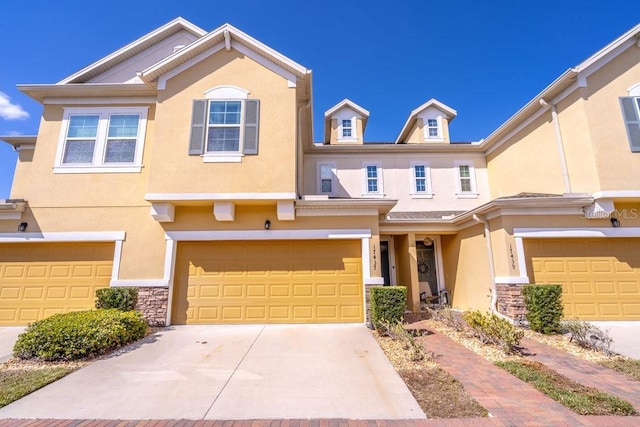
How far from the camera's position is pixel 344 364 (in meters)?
5.50

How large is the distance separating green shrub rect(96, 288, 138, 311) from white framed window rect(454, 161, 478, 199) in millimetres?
13388

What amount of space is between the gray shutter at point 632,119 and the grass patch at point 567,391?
26.6 ft

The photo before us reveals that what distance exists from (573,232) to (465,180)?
5645 millimetres

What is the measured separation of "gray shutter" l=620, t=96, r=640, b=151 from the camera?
8.84m

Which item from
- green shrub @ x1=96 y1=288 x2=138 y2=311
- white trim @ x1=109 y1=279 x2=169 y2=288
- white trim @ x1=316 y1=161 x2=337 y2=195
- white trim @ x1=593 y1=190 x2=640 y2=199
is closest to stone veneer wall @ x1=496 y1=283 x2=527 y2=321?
white trim @ x1=593 y1=190 x2=640 y2=199

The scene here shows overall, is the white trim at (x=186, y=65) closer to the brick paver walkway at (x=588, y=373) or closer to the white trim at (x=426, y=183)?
the white trim at (x=426, y=183)

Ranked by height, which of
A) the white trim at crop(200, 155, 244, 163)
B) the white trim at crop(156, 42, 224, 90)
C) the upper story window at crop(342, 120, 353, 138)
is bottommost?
the white trim at crop(200, 155, 244, 163)

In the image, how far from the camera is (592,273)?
8.70 meters

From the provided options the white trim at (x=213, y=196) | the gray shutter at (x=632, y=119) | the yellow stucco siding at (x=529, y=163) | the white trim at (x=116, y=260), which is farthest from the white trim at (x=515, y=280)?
the white trim at (x=116, y=260)

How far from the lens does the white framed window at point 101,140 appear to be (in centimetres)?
918

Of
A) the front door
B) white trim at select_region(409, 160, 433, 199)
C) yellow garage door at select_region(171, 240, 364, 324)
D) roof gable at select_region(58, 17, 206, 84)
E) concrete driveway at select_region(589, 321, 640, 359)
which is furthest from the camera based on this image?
white trim at select_region(409, 160, 433, 199)

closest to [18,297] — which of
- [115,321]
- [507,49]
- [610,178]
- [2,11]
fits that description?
[115,321]

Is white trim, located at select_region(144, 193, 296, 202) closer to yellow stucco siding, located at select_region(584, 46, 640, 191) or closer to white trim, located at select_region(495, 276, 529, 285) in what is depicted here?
white trim, located at select_region(495, 276, 529, 285)

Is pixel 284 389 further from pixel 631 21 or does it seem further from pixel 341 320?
pixel 631 21
